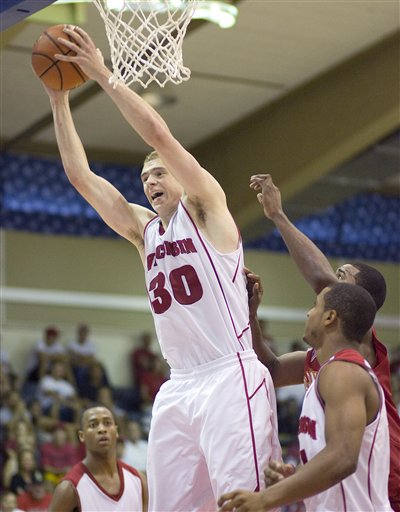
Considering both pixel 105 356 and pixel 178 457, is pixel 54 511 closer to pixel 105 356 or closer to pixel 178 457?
pixel 178 457

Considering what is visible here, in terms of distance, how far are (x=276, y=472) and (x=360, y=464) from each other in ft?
1.06

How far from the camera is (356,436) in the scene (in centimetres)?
395

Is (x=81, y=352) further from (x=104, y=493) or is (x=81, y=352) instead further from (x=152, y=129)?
(x=152, y=129)

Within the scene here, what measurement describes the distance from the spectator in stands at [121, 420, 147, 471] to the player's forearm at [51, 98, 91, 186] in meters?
8.24

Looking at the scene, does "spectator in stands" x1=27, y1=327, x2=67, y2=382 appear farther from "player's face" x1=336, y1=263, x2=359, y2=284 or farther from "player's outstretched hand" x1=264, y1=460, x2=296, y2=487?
"player's outstretched hand" x1=264, y1=460, x2=296, y2=487

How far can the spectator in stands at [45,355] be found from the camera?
16109 mm

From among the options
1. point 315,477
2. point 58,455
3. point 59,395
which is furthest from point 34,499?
point 315,477

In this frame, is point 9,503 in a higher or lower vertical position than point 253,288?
lower

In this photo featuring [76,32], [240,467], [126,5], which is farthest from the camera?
[126,5]

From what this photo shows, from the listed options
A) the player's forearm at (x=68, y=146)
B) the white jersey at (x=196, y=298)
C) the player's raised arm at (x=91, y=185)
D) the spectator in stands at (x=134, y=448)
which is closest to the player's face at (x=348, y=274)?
the white jersey at (x=196, y=298)

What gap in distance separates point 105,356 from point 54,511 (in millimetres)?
10677

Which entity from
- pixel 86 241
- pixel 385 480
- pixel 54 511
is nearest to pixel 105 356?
pixel 86 241

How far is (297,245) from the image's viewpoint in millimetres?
5309

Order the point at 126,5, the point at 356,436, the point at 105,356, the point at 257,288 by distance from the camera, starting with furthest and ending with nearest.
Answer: the point at 105,356 → the point at 126,5 → the point at 257,288 → the point at 356,436
